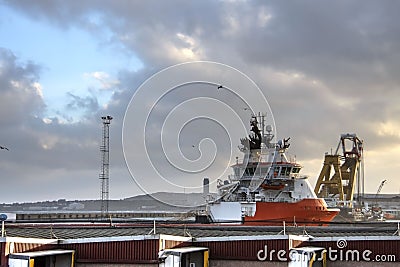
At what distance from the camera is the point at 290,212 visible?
1909 inches

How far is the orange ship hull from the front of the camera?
156 ft

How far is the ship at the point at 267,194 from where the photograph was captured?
48.3 m

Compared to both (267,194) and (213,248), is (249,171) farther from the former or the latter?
(213,248)

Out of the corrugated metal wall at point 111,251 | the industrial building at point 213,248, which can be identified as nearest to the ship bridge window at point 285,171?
the industrial building at point 213,248

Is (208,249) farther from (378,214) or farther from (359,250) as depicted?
(378,214)

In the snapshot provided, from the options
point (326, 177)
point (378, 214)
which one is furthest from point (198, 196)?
point (378, 214)

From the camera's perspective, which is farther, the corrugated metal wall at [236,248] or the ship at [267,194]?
the ship at [267,194]

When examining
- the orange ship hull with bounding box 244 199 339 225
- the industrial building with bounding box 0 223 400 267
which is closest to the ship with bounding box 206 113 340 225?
the orange ship hull with bounding box 244 199 339 225

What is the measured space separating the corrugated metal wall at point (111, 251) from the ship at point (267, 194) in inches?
1071

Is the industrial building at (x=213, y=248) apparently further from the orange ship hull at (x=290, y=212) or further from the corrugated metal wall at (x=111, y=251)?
the orange ship hull at (x=290, y=212)

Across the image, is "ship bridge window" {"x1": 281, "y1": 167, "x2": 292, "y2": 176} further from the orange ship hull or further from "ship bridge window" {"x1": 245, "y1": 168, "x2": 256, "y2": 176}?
the orange ship hull

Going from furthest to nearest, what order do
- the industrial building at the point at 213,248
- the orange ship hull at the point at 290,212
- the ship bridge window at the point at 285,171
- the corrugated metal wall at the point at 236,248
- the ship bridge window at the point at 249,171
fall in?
the ship bridge window at the point at 249,171
the ship bridge window at the point at 285,171
the orange ship hull at the point at 290,212
the corrugated metal wall at the point at 236,248
the industrial building at the point at 213,248

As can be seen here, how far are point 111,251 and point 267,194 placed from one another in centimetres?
3006

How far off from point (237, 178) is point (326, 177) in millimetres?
30950
